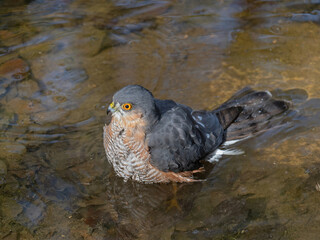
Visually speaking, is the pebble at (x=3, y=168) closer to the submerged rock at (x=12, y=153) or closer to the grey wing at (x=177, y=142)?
the submerged rock at (x=12, y=153)

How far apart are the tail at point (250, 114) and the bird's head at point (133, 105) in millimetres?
1207

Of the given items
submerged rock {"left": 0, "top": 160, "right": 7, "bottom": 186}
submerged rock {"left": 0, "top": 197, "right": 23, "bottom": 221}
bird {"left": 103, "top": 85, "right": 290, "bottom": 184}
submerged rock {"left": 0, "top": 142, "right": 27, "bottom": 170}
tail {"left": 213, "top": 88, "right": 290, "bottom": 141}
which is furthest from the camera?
tail {"left": 213, "top": 88, "right": 290, "bottom": 141}

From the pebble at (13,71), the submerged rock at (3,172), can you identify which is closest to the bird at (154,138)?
the submerged rock at (3,172)

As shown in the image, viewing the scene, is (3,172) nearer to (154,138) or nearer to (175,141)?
(154,138)

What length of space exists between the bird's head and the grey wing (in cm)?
20

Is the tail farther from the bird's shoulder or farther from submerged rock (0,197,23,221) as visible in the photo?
submerged rock (0,197,23,221)

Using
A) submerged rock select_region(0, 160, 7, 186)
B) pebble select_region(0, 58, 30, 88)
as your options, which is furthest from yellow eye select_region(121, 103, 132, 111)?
pebble select_region(0, 58, 30, 88)

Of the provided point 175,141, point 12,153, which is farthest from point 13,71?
point 175,141

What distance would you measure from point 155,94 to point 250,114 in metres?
1.48

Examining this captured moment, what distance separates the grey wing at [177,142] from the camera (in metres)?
4.46

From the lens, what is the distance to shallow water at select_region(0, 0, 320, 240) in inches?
170

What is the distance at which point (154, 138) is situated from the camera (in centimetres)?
445

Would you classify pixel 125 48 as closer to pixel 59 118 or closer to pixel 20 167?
pixel 59 118

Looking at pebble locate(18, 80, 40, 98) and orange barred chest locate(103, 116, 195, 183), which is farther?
pebble locate(18, 80, 40, 98)
